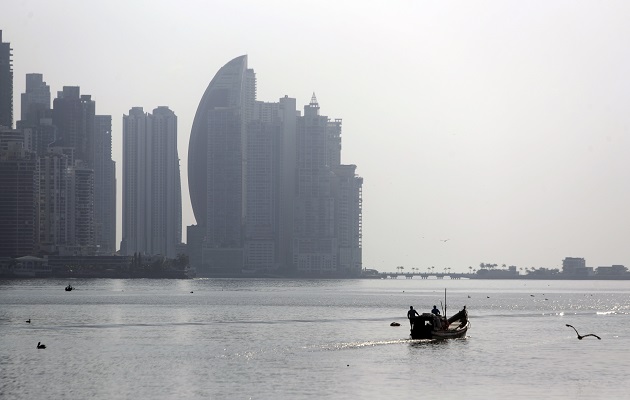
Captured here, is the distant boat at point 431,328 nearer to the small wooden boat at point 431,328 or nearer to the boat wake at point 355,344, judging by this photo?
the small wooden boat at point 431,328

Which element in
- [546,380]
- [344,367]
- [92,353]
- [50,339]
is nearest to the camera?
[546,380]

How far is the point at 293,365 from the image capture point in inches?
4198

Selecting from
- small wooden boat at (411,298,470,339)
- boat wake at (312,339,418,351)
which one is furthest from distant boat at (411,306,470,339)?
boat wake at (312,339,418,351)

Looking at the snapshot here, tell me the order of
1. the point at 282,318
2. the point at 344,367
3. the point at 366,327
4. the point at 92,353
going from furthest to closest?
the point at 282,318 < the point at 366,327 < the point at 92,353 < the point at 344,367

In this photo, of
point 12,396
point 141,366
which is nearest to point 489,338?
point 141,366

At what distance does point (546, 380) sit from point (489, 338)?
44758 mm

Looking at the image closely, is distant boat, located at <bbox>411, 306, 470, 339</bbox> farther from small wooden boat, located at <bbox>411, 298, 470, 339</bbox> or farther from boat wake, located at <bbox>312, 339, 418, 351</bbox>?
boat wake, located at <bbox>312, 339, 418, 351</bbox>

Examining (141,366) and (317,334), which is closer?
(141,366)

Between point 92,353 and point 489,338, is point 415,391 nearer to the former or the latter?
point 92,353

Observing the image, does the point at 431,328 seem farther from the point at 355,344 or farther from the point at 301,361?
the point at 301,361

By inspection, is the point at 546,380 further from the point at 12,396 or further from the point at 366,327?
the point at 366,327

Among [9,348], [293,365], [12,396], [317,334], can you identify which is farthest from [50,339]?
[12,396]

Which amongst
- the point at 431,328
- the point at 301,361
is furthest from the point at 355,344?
the point at 301,361

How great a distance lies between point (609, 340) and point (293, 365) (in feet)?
154
